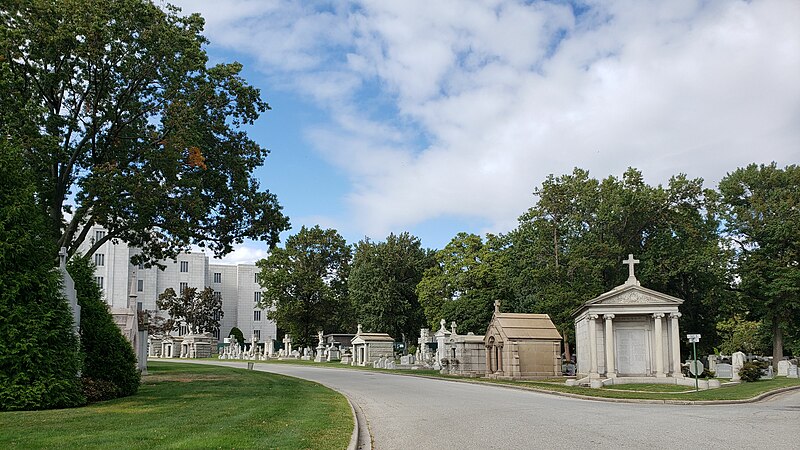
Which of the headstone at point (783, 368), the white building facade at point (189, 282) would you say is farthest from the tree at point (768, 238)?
the white building facade at point (189, 282)

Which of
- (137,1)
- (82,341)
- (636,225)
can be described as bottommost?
(82,341)

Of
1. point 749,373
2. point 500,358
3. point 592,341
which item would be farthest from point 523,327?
point 749,373

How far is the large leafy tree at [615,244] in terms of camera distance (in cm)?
4725

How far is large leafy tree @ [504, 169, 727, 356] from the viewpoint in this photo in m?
47.2

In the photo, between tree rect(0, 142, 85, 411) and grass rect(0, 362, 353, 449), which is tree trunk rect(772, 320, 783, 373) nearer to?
grass rect(0, 362, 353, 449)

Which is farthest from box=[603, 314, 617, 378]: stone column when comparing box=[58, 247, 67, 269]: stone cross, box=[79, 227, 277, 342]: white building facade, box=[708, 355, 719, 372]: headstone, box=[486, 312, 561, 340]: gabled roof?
box=[79, 227, 277, 342]: white building facade

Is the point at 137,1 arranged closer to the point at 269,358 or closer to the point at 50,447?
the point at 50,447

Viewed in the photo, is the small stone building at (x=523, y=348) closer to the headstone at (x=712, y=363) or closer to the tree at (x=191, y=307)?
the headstone at (x=712, y=363)

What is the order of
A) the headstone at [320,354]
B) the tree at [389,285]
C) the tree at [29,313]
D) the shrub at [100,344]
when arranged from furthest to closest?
1. the tree at [389,285]
2. the headstone at [320,354]
3. the shrub at [100,344]
4. the tree at [29,313]

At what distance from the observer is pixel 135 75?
2314cm

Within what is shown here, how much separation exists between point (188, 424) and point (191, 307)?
8407 centimetres

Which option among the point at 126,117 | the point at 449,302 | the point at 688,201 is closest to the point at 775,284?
the point at 688,201

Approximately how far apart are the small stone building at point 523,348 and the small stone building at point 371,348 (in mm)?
21223

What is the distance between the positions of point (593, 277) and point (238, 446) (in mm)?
41190
